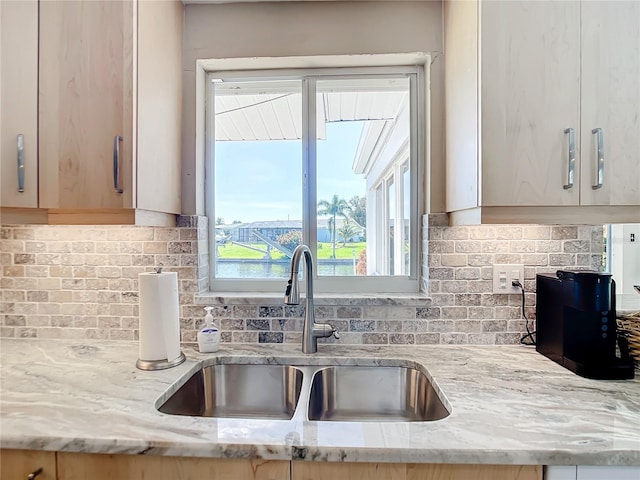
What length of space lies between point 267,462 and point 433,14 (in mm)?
1712

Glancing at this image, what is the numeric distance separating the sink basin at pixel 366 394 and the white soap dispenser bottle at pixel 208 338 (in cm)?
42

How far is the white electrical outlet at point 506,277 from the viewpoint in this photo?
1.38 metres

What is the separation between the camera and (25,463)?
81cm

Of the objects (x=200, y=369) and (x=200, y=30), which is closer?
(x=200, y=369)

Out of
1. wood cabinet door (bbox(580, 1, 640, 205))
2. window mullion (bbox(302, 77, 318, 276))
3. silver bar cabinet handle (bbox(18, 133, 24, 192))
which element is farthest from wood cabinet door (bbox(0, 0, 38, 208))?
wood cabinet door (bbox(580, 1, 640, 205))

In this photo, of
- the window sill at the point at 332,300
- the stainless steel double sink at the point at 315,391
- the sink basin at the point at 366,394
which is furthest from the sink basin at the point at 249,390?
the window sill at the point at 332,300

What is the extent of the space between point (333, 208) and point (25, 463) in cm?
130

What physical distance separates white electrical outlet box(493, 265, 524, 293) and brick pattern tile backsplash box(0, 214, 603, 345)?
1.0 inches

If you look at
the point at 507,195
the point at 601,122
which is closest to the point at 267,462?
the point at 507,195

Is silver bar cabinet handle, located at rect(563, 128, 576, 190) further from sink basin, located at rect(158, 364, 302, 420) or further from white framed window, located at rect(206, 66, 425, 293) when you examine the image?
sink basin, located at rect(158, 364, 302, 420)

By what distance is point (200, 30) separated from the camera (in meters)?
1.46

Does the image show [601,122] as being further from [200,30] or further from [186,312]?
[186,312]

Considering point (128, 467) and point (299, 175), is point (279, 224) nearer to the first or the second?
point (299, 175)

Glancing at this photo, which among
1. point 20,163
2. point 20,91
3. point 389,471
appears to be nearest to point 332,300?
point 389,471
